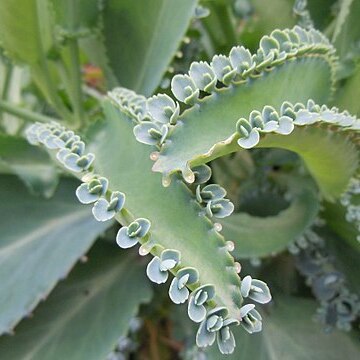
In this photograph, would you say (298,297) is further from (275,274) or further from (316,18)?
(316,18)

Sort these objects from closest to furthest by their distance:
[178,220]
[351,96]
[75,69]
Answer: [178,220] < [351,96] < [75,69]

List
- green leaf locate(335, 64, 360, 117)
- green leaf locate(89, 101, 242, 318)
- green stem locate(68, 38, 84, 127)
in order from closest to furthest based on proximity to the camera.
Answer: green leaf locate(89, 101, 242, 318)
green leaf locate(335, 64, 360, 117)
green stem locate(68, 38, 84, 127)

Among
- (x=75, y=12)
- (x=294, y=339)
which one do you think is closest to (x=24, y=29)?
(x=75, y=12)

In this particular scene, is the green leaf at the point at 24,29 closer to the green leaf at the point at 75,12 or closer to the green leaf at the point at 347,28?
the green leaf at the point at 75,12

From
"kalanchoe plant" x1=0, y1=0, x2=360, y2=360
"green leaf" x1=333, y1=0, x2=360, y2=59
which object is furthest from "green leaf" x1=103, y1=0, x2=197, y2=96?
"green leaf" x1=333, y1=0, x2=360, y2=59

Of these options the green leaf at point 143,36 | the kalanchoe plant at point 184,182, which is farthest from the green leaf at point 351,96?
the green leaf at point 143,36

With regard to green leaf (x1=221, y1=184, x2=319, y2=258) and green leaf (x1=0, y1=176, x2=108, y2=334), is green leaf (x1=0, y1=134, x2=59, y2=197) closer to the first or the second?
green leaf (x1=0, y1=176, x2=108, y2=334)

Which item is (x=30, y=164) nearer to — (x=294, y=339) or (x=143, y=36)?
(x=143, y=36)

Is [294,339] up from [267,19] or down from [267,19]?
down
